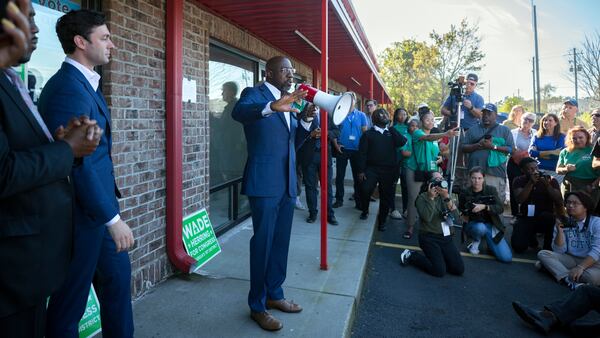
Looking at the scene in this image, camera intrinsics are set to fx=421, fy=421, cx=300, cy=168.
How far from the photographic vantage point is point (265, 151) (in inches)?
116

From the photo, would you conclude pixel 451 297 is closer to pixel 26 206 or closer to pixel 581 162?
pixel 581 162

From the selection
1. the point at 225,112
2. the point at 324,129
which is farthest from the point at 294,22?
the point at 324,129

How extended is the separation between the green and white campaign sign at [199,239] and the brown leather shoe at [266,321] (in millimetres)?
1067

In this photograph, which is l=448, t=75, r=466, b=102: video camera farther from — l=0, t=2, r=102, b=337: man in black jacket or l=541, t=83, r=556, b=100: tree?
l=541, t=83, r=556, b=100: tree

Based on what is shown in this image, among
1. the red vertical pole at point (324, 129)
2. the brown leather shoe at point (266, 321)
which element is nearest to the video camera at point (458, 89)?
the red vertical pole at point (324, 129)

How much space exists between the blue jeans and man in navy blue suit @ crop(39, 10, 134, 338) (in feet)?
15.6

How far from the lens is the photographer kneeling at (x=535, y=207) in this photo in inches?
219

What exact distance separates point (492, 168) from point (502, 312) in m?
2.96

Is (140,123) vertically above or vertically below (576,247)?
above

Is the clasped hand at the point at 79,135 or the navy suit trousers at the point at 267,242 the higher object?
the clasped hand at the point at 79,135

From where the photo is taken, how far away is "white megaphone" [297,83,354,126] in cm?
266

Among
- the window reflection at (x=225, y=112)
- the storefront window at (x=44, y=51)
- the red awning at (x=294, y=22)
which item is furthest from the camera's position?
the window reflection at (x=225, y=112)

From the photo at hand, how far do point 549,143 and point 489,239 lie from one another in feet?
6.88

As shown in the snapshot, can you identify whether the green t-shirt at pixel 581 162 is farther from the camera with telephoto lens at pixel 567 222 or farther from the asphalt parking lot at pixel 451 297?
the asphalt parking lot at pixel 451 297
